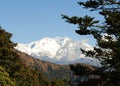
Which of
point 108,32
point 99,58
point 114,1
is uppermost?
point 114,1

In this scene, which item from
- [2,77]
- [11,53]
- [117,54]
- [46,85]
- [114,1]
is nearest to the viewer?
[2,77]

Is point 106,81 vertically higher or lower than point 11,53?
lower

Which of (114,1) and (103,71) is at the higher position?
(114,1)

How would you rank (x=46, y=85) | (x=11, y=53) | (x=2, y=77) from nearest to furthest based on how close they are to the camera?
(x=2, y=77)
(x=11, y=53)
(x=46, y=85)

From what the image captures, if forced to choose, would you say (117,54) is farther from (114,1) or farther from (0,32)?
(0,32)

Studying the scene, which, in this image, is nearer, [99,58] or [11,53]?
[99,58]

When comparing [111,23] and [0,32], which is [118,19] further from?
[0,32]

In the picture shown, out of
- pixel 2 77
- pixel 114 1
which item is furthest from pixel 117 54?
pixel 2 77

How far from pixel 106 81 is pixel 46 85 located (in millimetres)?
90978

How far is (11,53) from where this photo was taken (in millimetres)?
52500

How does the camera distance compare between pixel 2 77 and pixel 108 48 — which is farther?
pixel 108 48

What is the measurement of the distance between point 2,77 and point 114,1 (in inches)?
414

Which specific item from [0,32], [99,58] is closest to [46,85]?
[0,32]

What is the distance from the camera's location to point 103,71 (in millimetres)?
29734
